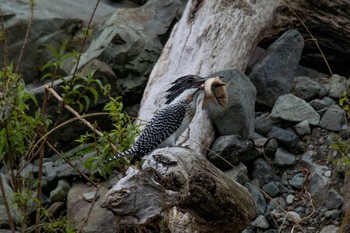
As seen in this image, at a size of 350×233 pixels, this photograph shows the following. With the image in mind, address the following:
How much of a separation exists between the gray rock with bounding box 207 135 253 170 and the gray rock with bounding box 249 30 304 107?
768mm

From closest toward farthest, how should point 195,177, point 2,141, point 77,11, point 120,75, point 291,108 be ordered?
1. point 195,177
2. point 2,141
3. point 291,108
4. point 120,75
5. point 77,11

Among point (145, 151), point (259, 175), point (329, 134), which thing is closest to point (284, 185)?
point (259, 175)

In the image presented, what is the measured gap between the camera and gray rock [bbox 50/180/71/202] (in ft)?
18.4

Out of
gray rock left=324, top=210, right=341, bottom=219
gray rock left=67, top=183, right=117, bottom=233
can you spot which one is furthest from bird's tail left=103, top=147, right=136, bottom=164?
gray rock left=324, top=210, right=341, bottom=219

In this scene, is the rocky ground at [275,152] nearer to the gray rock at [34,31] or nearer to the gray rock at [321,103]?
the gray rock at [321,103]

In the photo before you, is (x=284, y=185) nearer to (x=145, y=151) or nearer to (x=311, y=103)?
(x=311, y=103)

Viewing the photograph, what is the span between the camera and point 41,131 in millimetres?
4355

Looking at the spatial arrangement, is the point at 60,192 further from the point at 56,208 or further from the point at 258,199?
the point at 258,199

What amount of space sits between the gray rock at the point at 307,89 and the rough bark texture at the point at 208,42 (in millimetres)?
518

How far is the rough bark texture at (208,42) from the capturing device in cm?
580

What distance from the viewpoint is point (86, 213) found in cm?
525

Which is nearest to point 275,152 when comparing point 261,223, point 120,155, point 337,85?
point 261,223

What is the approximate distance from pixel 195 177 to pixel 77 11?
439 cm

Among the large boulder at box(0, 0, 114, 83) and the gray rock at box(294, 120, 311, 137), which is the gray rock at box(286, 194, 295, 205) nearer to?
the gray rock at box(294, 120, 311, 137)
